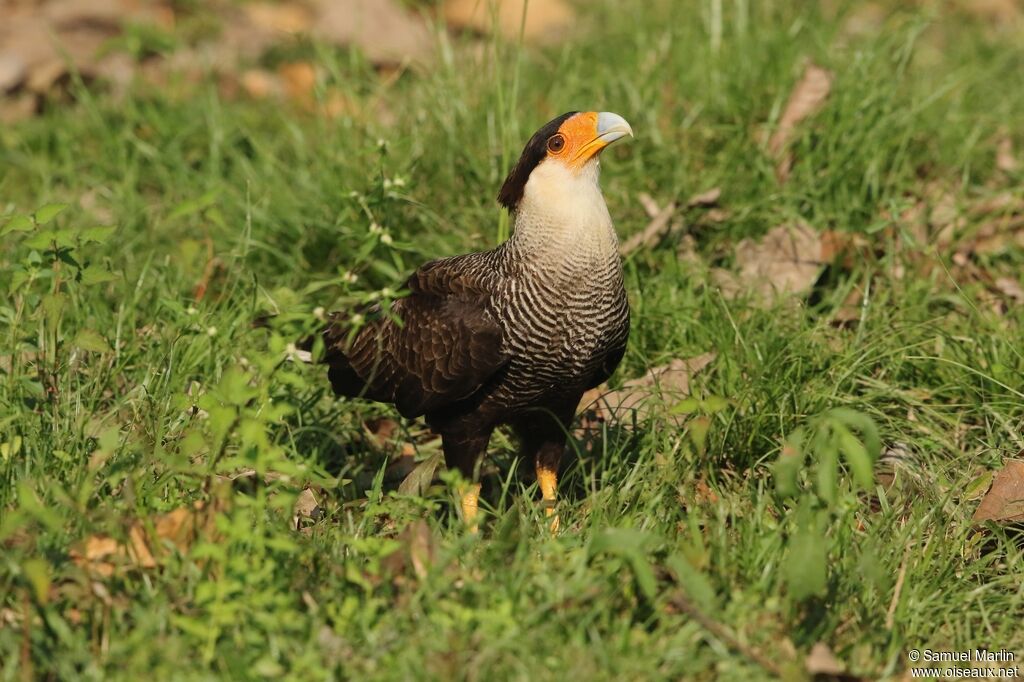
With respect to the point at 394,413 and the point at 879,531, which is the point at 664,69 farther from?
the point at 879,531

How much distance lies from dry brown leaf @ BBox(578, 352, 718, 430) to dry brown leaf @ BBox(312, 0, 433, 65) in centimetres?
368

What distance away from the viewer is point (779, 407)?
4.43m

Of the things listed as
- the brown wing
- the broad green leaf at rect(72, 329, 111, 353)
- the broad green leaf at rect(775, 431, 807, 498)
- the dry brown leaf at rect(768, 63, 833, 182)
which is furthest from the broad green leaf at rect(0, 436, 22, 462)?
the dry brown leaf at rect(768, 63, 833, 182)

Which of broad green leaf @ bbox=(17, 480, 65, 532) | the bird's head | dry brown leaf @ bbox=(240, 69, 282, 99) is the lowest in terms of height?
broad green leaf @ bbox=(17, 480, 65, 532)

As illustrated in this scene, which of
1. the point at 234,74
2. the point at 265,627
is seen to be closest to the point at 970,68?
the point at 234,74

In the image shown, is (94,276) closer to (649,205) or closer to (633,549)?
Answer: (633,549)

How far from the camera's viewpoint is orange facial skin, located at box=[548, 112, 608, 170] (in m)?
4.20

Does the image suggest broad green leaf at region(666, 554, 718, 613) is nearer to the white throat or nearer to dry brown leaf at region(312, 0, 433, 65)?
the white throat

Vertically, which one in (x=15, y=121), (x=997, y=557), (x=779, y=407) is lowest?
(x=997, y=557)

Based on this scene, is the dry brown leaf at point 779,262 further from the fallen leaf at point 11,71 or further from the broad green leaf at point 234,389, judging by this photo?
the fallen leaf at point 11,71

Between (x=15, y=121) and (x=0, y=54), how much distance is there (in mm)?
701

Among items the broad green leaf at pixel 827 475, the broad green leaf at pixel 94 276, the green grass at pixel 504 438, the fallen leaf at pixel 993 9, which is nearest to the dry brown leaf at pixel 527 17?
the green grass at pixel 504 438

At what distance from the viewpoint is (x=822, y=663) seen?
321cm

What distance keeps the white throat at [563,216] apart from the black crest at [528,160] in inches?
1.1
